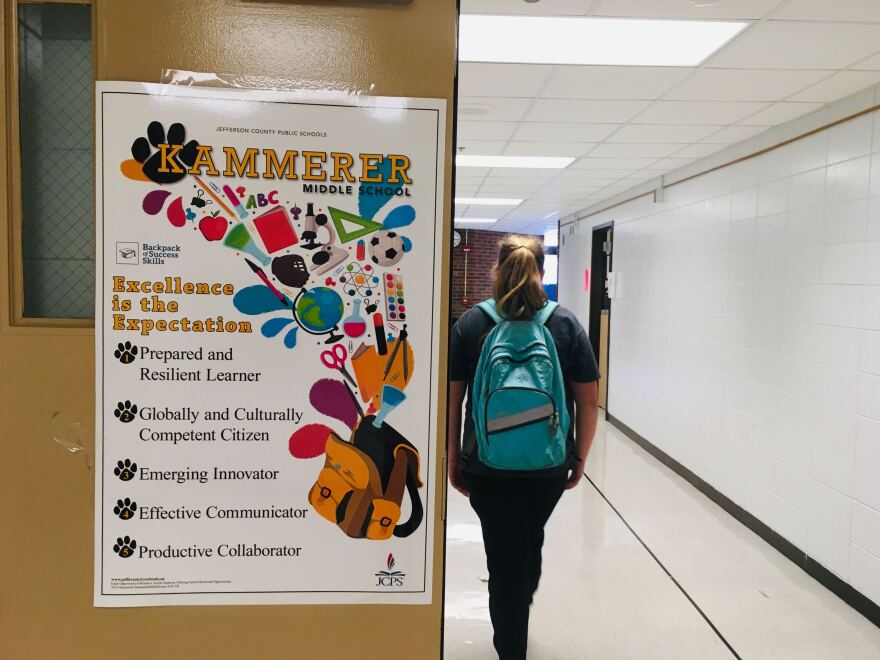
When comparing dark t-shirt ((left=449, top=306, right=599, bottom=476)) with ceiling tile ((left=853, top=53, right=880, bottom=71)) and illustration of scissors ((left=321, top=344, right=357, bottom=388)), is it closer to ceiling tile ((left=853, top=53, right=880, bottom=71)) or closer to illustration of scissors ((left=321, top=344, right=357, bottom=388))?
illustration of scissors ((left=321, top=344, right=357, bottom=388))

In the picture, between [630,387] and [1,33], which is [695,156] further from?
[1,33]

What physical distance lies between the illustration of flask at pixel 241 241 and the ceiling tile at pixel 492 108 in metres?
2.53

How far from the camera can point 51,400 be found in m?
1.32

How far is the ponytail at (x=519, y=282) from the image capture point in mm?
2146

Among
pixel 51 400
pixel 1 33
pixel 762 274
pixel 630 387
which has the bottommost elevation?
pixel 630 387

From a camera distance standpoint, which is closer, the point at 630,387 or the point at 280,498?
the point at 280,498

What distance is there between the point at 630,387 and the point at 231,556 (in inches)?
234

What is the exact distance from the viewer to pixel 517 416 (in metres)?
1.98

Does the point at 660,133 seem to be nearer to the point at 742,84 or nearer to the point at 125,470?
the point at 742,84

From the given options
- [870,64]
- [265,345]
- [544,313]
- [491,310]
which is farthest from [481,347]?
[870,64]

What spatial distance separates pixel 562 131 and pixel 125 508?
3.75 meters

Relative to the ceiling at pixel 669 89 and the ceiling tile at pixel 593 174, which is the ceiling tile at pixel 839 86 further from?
the ceiling tile at pixel 593 174

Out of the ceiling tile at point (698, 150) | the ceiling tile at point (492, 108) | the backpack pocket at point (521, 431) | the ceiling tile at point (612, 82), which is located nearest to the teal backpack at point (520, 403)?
the backpack pocket at point (521, 431)

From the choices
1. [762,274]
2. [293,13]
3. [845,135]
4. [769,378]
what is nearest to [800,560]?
[769,378]
